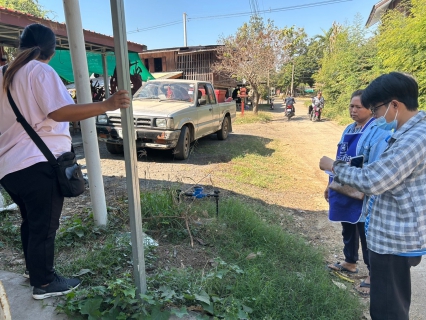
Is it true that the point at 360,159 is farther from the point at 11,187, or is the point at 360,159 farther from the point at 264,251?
the point at 11,187

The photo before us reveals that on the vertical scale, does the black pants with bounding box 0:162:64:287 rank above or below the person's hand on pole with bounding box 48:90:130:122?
below

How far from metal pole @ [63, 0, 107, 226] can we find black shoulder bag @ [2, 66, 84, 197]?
2.98ft

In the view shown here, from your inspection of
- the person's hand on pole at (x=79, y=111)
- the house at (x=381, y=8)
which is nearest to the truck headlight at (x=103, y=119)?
the person's hand on pole at (x=79, y=111)

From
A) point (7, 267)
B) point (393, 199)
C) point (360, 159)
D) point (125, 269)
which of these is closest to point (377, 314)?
point (393, 199)

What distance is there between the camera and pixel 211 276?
92.8 inches

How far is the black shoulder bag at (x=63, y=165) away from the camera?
1812 mm

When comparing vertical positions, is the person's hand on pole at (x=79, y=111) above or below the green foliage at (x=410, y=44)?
below

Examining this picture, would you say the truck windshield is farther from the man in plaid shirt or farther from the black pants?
the man in plaid shirt

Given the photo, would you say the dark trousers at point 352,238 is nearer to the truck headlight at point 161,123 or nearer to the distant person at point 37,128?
the distant person at point 37,128

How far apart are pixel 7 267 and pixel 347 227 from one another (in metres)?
3.02

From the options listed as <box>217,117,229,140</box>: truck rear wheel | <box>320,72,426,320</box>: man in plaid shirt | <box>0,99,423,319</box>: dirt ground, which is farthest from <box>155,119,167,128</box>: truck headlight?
<box>320,72,426,320</box>: man in plaid shirt

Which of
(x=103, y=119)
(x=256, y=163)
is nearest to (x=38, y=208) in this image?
(x=103, y=119)

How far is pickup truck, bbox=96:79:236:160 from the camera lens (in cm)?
635

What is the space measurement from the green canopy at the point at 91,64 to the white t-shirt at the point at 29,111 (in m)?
7.46
